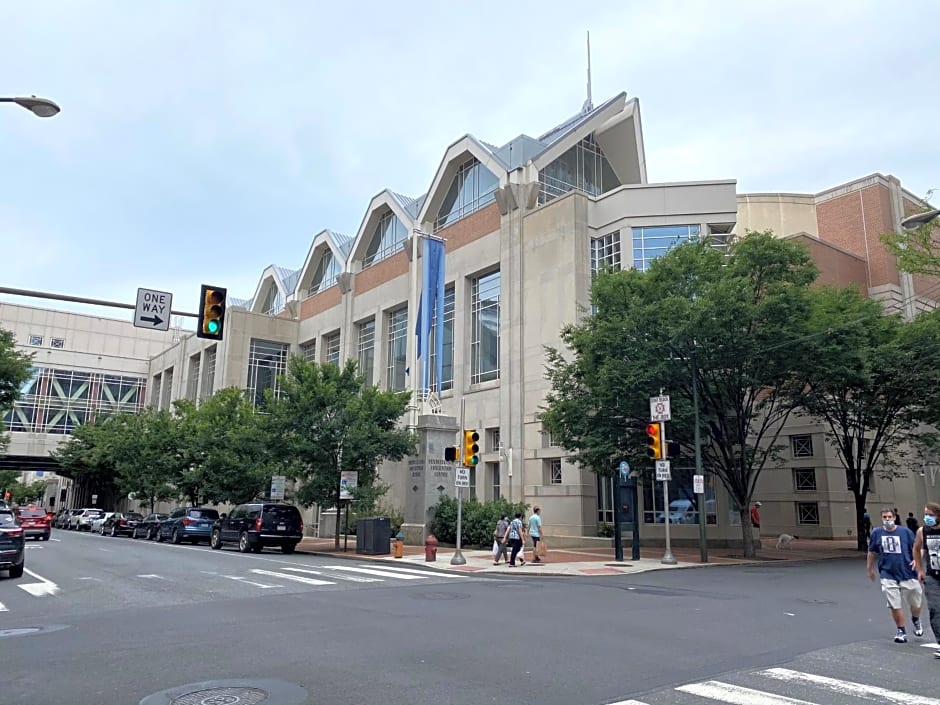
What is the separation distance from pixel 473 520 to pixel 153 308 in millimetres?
16719

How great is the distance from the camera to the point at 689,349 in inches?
896

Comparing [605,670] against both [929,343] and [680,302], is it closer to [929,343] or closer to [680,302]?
[680,302]

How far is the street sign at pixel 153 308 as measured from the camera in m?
13.6

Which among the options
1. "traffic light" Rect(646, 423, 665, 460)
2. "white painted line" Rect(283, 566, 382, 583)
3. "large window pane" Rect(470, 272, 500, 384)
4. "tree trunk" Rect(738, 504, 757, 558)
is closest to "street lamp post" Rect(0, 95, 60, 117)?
"white painted line" Rect(283, 566, 382, 583)

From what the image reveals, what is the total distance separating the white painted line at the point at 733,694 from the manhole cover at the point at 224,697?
3.62 metres

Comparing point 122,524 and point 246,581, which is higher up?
point 122,524

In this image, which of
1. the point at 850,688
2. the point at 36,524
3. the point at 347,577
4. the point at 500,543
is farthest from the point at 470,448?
the point at 36,524

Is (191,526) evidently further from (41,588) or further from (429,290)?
(41,588)

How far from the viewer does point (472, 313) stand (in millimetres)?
39500

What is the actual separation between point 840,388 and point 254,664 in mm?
24227

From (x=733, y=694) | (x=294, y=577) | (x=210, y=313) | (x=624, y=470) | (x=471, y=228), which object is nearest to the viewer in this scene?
(x=733, y=694)

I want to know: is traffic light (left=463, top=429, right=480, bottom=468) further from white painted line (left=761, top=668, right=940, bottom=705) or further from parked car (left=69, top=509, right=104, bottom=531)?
parked car (left=69, top=509, right=104, bottom=531)

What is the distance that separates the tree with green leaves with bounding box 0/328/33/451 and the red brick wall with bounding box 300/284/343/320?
26.7 meters

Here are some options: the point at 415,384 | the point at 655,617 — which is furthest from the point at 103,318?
the point at 655,617
